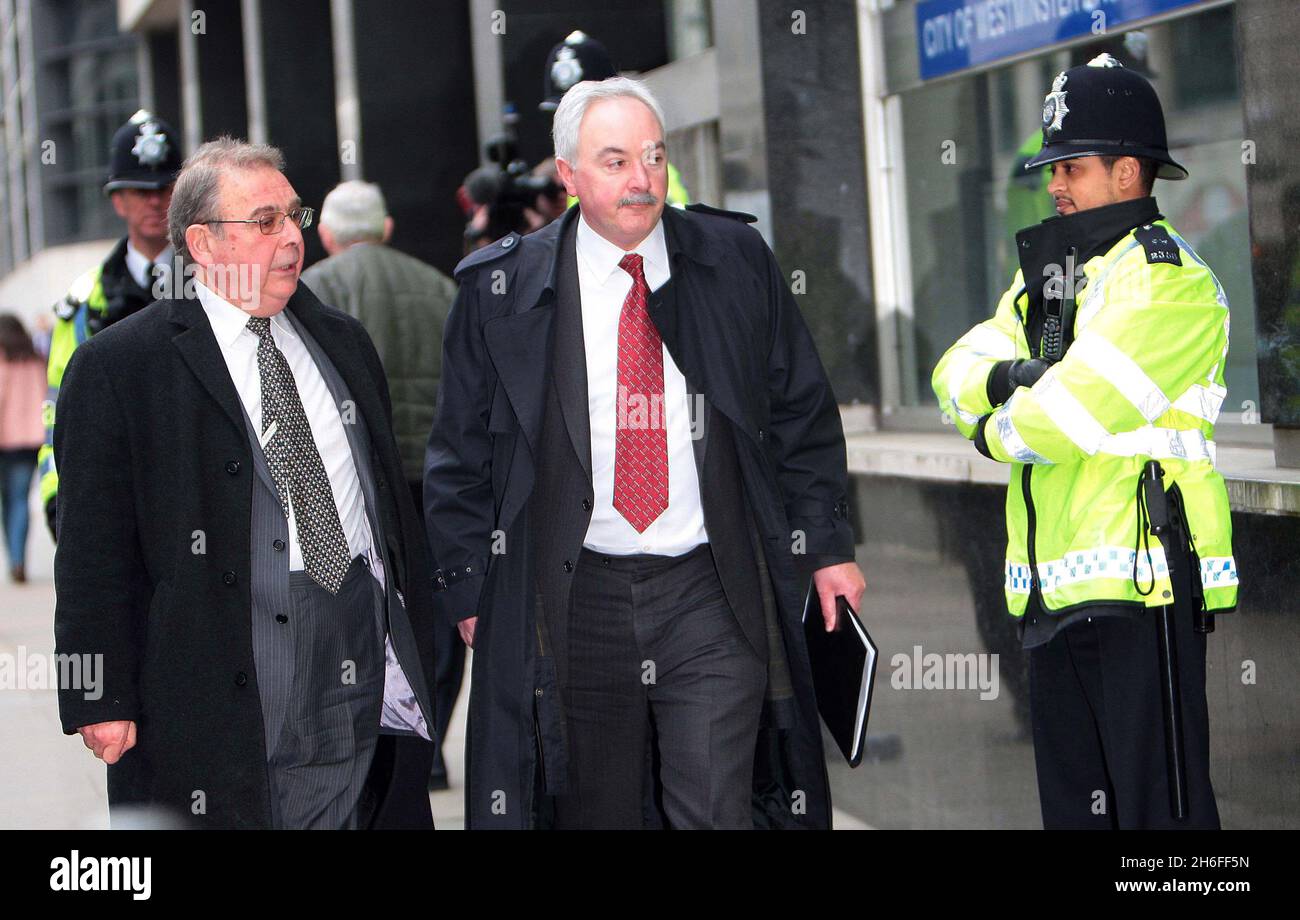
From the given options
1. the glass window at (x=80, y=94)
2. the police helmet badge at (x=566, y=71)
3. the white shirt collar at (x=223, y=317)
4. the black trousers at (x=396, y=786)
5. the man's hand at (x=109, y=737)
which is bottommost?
A: the black trousers at (x=396, y=786)

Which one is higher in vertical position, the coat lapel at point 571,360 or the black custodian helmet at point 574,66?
the black custodian helmet at point 574,66

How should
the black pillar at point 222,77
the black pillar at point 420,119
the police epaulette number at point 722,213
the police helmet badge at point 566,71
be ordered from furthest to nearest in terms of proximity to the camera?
the black pillar at point 222,77 < the black pillar at point 420,119 < the police helmet badge at point 566,71 < the police epaulette number at point 722,213

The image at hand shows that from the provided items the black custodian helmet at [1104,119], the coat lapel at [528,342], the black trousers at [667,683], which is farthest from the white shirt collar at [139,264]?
the black custodian helmet at [1104,119]

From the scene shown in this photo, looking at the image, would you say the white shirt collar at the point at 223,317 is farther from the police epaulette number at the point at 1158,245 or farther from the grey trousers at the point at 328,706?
the police epaulette number at the point at 1158,245

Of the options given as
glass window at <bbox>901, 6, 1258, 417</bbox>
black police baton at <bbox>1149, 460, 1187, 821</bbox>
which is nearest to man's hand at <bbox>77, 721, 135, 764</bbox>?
black police baton at <bbox>1149, 460, 1187, 821</bbox>

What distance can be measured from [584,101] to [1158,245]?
1.30m

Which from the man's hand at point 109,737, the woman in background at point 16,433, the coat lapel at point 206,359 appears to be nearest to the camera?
the man's hand at point 109,737

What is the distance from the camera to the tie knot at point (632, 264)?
4.01 meters

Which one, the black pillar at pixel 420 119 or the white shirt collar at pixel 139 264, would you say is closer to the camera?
the white shirt collar at pixel 139 264

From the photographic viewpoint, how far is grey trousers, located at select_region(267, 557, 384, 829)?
372 cm

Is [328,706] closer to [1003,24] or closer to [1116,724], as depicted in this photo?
[1116,724]

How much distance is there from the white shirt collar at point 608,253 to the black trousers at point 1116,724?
1244 millimetres
